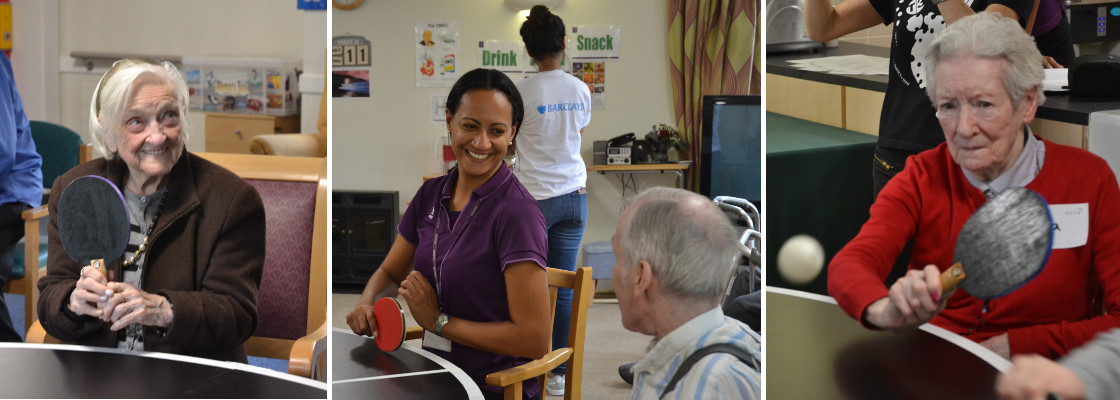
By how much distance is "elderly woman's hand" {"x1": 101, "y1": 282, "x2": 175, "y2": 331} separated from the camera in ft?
5.18

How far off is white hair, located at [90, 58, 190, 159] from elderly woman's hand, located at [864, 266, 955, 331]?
3.84ft

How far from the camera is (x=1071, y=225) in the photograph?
1.00 m

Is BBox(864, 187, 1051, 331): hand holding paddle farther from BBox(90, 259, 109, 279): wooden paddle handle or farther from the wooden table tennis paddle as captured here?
BBox(90, 259, 109, 279): wooden paddle handle

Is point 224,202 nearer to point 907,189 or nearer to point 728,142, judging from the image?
point 728,142

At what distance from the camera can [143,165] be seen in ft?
5.17

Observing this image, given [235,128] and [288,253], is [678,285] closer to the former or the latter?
[288,253]

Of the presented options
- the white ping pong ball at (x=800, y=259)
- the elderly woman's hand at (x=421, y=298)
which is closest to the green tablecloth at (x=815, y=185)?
the white ping pong ball at (x=800, y=259)

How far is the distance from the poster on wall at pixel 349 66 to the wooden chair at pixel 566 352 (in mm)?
332

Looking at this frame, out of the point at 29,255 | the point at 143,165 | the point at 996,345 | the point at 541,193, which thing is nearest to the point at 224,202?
the point at 143,165

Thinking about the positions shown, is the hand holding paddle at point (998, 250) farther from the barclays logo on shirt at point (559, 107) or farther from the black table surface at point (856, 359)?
the barclays logo on shirt at point (559, 107)

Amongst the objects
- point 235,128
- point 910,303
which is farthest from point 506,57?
point 235,128

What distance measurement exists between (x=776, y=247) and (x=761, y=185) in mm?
88

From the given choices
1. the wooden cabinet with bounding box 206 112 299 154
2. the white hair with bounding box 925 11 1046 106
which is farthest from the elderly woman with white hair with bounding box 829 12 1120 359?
the wooden cabinet with bounding box 206 112 299 154

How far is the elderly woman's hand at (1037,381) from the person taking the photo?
101 cm
